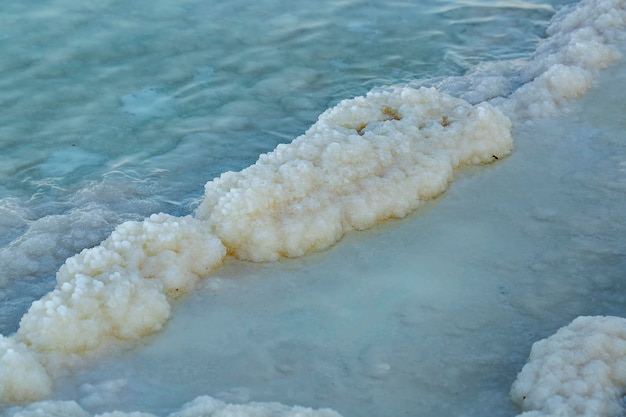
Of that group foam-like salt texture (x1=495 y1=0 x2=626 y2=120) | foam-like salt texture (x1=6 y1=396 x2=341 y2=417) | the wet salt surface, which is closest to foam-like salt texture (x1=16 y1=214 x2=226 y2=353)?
the wet salt surface

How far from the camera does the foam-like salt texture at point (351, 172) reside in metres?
3.43

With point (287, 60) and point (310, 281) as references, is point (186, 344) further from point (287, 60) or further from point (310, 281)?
point (287, 60)

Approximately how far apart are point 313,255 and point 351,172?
0.48 metres

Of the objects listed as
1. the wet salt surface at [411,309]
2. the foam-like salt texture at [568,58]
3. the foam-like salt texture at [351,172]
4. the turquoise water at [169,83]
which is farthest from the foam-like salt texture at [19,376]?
the foam-like salt texture at [568,58]

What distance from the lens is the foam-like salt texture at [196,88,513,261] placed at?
3430 mm

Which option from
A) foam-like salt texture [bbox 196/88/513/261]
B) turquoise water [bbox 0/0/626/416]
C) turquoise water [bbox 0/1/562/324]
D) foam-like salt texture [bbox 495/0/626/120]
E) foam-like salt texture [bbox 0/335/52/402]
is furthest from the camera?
foam-like salt texture [bbox 495/0/626/120]

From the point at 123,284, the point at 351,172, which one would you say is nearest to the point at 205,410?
the point at 123,284

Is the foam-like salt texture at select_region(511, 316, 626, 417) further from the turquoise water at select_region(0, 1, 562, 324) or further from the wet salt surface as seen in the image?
the turquoise water at select_region(0, 1, 562, 324)

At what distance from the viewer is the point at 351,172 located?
3693 millimetres

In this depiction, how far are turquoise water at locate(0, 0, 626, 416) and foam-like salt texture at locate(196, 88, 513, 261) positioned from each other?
3.8 inches

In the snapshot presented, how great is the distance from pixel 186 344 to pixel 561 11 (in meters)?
4.28

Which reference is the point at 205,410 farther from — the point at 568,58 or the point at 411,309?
the point at 568,58

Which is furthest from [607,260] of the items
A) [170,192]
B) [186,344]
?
[170,192]

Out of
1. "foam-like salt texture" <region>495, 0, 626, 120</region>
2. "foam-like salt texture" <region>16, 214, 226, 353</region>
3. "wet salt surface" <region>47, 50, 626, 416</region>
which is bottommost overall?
"wet salt surface" <region>47, 50, 626, 416</region>
